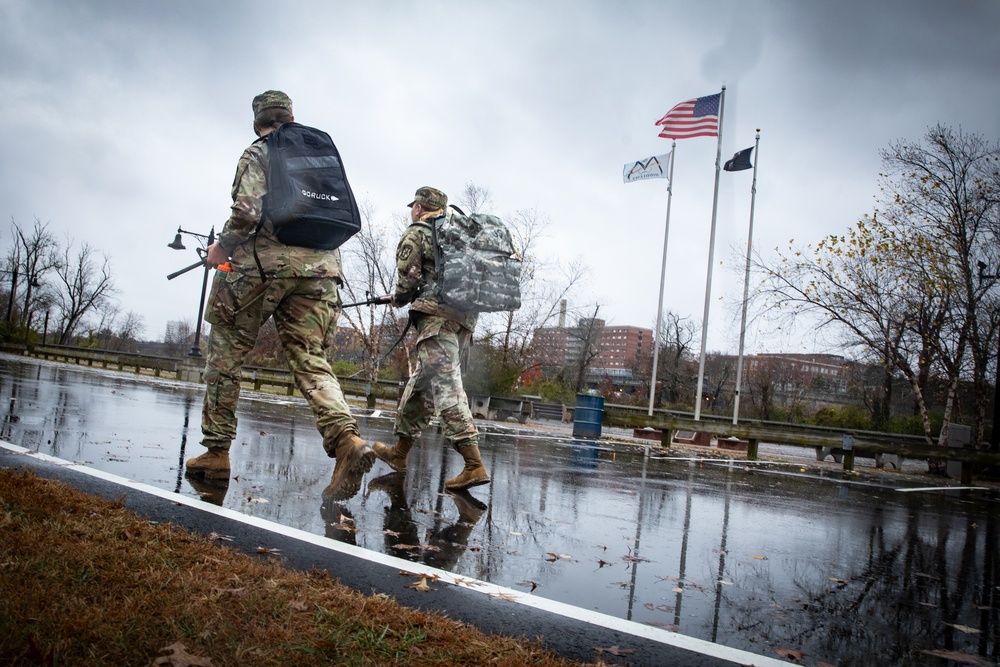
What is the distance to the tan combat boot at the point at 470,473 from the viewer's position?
18.6 ft

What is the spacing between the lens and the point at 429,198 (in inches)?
238

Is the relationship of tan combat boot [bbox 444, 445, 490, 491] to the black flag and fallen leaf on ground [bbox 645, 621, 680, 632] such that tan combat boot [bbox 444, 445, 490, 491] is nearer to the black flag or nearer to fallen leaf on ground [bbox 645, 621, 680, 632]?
fallen leaf on ground [bbox 645, 621, 680, 632]

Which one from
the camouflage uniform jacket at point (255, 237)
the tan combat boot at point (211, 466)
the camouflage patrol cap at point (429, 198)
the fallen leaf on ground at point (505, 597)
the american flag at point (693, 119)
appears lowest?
the fallen leaf on ground at point (505, 597)

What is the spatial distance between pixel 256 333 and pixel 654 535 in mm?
2942

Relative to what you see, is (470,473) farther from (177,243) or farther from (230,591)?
(177,243)

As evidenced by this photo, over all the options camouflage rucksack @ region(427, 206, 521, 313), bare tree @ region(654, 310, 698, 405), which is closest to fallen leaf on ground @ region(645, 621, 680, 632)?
camouflage rucksack @ region(427, 206, 521, 313)

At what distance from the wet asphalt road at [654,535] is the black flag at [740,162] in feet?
51.0

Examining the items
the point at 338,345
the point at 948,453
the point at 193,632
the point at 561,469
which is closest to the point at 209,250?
the point at 193,632

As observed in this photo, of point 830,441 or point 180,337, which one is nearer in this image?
point 830,441

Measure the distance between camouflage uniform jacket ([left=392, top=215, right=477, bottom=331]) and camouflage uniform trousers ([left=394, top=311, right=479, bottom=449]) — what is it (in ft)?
0.24

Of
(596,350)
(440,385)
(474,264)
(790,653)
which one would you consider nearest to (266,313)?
(440,385)

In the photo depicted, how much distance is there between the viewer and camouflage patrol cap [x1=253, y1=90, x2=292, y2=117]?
17.3 feet

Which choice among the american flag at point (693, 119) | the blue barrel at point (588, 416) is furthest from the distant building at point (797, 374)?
the blue barrel at point (588, 416)

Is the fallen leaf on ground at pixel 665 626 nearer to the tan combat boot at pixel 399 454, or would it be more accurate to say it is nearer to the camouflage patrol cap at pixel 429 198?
the tan combat boot at pixel 399 454
